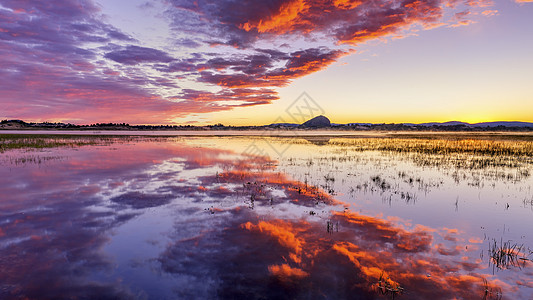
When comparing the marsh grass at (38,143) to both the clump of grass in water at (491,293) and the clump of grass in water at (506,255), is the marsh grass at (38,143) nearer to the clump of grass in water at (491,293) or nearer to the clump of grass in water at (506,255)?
the clump of grass in water at (491,293)

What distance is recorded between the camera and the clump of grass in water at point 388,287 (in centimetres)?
545

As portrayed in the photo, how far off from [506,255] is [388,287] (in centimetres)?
443

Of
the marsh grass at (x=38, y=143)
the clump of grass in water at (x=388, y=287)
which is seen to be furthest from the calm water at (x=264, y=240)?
the marsh grass at (x=38, y=143)

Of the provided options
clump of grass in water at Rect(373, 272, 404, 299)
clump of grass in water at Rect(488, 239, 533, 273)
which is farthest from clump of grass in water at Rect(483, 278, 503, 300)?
clump of grass in water at Rect(373, 272, 404, 299)

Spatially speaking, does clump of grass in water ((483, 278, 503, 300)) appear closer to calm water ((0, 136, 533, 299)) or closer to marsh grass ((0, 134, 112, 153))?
calm water ((0, 136, 533, 299))

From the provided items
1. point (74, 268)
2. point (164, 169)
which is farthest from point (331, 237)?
point (164, 169)

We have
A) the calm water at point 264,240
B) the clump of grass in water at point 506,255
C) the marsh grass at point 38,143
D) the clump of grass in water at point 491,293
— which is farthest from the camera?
the marsh grass at point 38,143

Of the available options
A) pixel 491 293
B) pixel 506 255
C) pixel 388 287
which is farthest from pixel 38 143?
pixel 506 255

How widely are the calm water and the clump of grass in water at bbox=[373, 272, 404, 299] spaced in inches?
1.2

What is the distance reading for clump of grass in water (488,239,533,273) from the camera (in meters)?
6.76

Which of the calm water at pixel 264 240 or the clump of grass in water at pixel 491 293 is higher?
the calm water at pixel 264 240

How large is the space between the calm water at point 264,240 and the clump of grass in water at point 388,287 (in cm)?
3

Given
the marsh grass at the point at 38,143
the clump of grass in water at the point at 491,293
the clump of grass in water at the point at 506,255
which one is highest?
the marsh grass at the point at 38,143

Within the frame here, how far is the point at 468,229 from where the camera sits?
9.21 m
